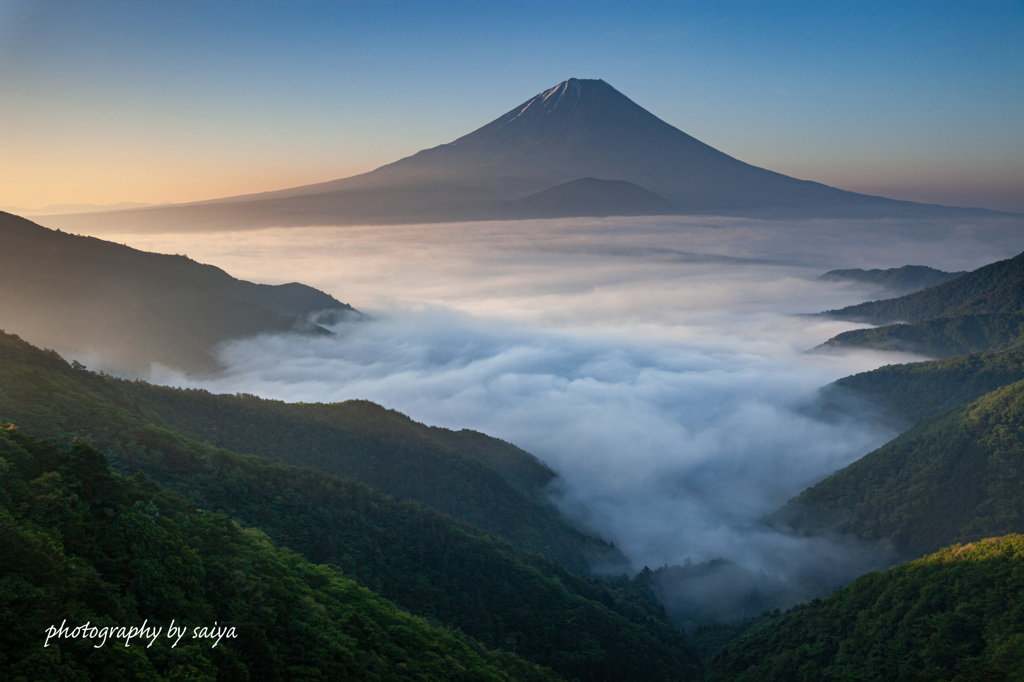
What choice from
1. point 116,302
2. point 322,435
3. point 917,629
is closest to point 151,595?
point 917,629

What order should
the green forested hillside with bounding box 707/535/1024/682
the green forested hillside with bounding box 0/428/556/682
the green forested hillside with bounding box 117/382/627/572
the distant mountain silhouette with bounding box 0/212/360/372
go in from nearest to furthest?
the green forested hillside with bounding box 0/428/556/682, the green forested hillside with bounding box 707/535/1024/682, the green forested hillside with bounding box 117/382/627/572, the distant mountain silhouette with bounding box 0/212/360/372

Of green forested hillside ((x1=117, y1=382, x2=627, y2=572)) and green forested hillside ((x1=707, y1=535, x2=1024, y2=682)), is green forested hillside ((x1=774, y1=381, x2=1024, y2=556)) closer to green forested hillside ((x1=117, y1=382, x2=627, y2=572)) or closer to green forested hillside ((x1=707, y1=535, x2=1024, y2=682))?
green forested hillside ((x1=117, y1=382, x2=627, y2=572))

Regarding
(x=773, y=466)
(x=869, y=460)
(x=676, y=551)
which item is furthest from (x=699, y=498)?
(x=869, y=460)

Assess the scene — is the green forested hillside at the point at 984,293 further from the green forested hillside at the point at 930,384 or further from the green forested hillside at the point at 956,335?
the green forested hillside at the point at 930,384

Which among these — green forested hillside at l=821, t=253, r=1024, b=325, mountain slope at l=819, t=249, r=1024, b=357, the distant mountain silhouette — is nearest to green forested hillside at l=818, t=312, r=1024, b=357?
mountain slope at l=819, t=249, r=1024, b=357

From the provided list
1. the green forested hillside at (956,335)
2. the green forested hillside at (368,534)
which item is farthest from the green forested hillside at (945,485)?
the green forested hillside at (956,335)

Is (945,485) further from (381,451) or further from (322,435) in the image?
(322,435)
